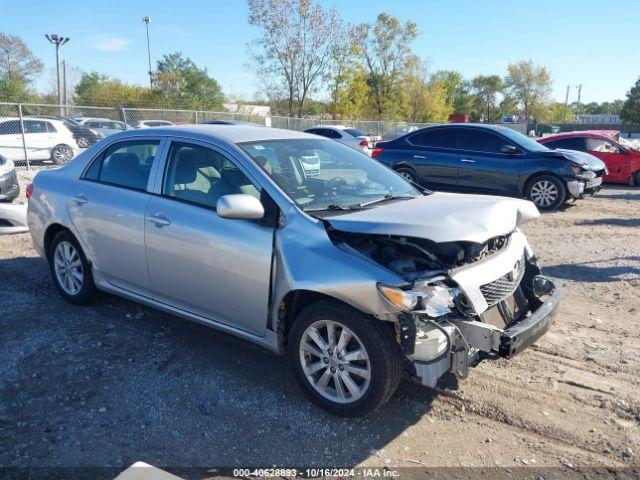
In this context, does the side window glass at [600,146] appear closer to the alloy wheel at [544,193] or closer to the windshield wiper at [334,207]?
the alloy wheel at [544,193]

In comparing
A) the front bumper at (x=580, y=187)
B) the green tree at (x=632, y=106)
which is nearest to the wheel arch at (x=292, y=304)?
the front bumper at (x=580, y=187)

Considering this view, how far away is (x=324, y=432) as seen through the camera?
10.9 ft

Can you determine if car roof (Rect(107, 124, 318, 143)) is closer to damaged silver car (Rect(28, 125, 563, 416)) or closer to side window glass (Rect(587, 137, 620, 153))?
damaged silver car (Rect(28, 125, 563, 416))

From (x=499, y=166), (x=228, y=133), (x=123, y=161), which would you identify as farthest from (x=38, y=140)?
(x=228, y=133)

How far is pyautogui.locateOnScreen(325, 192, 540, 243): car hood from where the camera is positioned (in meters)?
3.25

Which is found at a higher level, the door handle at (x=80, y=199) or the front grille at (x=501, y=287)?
the door handle at (x=80, y=199)

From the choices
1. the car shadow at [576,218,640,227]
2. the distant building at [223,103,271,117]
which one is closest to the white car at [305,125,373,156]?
the car shadow at [576,218,640,227]

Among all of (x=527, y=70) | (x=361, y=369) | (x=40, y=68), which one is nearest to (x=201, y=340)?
(x=361, y=369)

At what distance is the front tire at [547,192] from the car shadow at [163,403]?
814 cm

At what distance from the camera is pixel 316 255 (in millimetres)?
3389

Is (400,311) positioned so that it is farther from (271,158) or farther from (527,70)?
(527,70)

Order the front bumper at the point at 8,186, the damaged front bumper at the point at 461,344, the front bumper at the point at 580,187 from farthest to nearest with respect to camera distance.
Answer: the front bumper at the point at 580,187, the front bumper at the point at 8,186, the damaged front bumper at the point at 461,344

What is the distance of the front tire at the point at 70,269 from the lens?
5.07m

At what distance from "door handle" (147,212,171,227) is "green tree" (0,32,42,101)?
4604 centimetres
